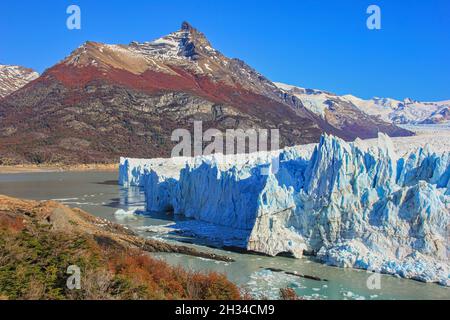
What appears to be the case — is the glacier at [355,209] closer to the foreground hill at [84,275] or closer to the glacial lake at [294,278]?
the glacial lake at [294,278]

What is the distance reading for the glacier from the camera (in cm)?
1534

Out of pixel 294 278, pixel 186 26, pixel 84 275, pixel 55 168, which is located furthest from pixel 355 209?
pixel 186 26

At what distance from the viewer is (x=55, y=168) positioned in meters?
74.6

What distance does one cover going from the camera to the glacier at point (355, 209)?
1534 centimetres

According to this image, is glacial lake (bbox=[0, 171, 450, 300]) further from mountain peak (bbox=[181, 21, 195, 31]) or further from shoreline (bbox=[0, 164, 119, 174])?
mountain peak (bbox=[181, 21, 195, 31])

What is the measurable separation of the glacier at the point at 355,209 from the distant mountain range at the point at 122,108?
212 feet

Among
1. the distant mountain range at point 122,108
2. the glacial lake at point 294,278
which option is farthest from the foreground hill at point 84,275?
the distant mountain range at point 122,108

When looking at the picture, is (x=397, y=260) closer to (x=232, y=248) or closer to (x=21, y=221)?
(x=232, y=248)

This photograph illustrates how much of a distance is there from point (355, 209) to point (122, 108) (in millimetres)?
85651

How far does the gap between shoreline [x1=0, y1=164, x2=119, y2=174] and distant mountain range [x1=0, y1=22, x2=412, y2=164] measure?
249 centimetres

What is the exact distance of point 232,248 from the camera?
61.5ft

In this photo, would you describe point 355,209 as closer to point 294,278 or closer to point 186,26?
point 294,278

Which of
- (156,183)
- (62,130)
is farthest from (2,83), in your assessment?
(156,183)
